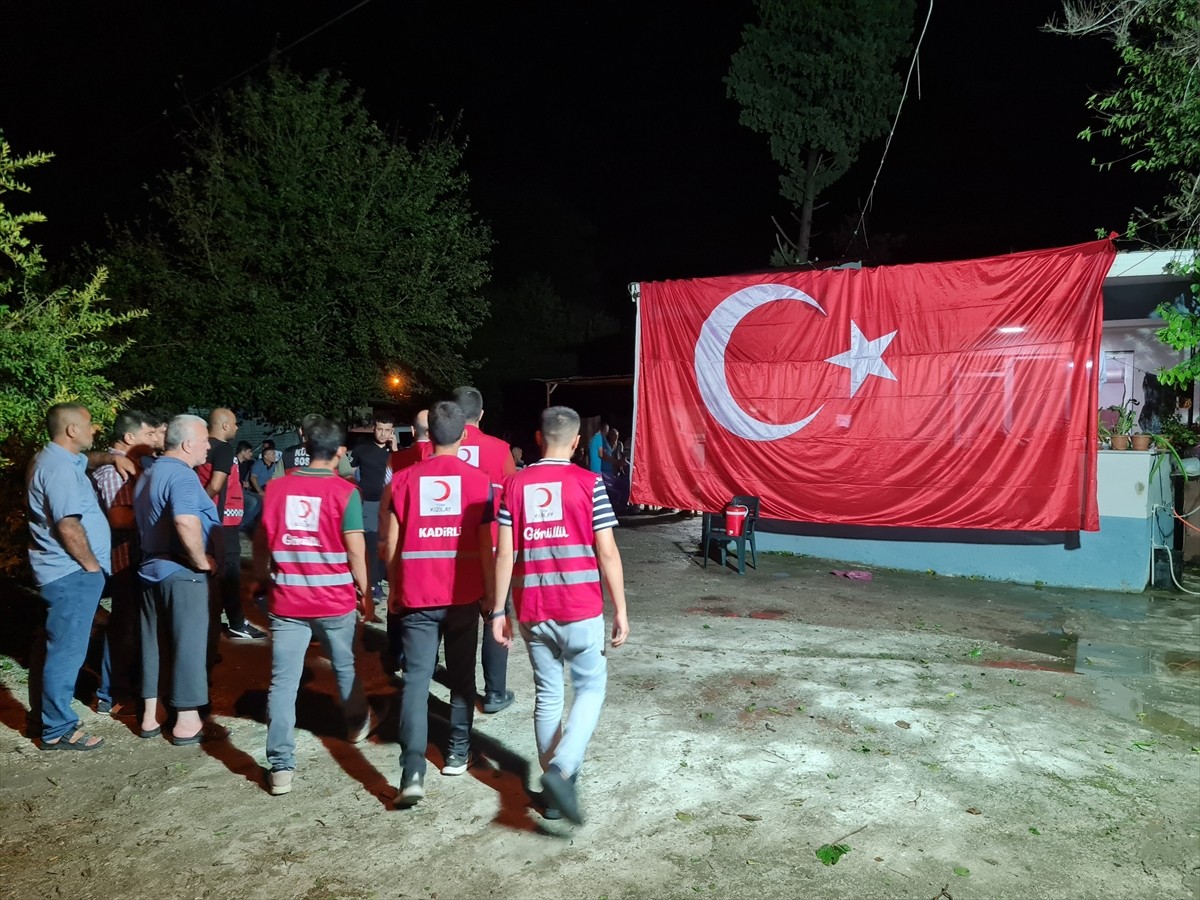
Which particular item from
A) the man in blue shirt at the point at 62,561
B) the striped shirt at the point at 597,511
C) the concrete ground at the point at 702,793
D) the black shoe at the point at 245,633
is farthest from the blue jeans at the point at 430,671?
the black shoe at the point at 245,633

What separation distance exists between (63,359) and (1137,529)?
11.2m

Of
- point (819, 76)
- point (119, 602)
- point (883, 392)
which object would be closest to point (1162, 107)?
point (883, 392)

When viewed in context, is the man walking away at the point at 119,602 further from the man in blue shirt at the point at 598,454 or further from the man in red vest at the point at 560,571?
the man in blue shirt at the point at 598,454

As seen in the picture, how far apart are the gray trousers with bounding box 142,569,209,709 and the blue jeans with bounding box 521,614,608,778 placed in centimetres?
214

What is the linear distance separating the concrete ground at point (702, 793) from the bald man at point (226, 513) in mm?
317

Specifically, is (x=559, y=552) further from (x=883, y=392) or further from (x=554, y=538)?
(x=883, y=392)

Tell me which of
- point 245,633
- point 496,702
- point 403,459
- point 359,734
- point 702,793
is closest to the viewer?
point 702,793

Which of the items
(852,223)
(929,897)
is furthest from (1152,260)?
(852,223)

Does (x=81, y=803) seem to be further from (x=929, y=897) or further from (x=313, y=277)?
(x=313, y=277)

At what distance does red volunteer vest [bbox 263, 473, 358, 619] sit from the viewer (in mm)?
3930

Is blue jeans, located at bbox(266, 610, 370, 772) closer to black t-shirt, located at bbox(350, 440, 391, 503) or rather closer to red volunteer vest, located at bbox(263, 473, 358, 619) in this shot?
red volunteer vest, located at bbox(263, 473, 358, 619)

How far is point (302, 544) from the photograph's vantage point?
155 inches

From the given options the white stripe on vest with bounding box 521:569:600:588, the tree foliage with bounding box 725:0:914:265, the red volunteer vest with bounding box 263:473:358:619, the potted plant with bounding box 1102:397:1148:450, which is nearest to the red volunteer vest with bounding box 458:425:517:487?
the red volunteer vest with bounding box 263:473:358:619

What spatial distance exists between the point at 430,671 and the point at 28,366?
5152 millimetres
